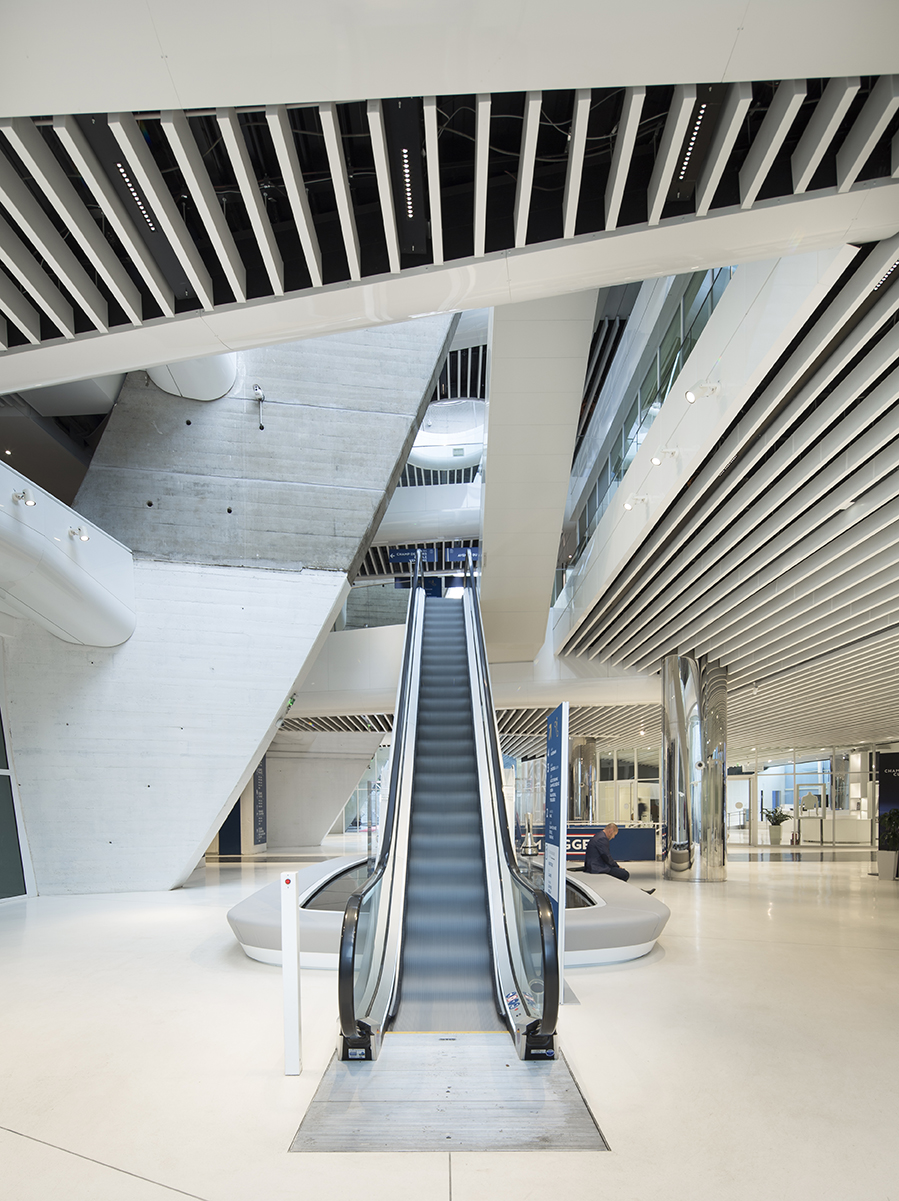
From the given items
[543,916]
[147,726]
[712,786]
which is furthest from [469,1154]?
[712,786]

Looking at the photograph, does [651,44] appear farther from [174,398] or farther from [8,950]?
[174,398]

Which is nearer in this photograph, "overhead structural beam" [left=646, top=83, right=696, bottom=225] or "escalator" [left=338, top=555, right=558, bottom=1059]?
"overhead structural beam" [left=646, top=83, right=696, bottom=225]

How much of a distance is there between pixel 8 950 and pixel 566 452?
293 inches

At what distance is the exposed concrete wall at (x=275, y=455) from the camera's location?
13438 mm

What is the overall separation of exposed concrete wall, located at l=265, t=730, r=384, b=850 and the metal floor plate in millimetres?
19571

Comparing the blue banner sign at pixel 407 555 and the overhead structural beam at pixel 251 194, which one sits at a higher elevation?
the blue banner sign at pixel 407 555

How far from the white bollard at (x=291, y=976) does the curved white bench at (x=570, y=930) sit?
251cm

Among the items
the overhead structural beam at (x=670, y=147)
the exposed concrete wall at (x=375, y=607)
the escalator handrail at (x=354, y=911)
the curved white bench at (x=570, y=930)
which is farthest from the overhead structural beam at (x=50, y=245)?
the exposed concrete wall at (x=375, y=607)

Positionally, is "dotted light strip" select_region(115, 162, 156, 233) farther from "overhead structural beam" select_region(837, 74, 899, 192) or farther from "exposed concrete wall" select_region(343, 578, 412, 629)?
"exposed concrete wall" select_region(343, 578, 412, 629)

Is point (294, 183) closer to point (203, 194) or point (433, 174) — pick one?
point (203, 194)

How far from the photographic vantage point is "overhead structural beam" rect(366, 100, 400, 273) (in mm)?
3500

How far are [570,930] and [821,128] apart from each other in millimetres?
5796

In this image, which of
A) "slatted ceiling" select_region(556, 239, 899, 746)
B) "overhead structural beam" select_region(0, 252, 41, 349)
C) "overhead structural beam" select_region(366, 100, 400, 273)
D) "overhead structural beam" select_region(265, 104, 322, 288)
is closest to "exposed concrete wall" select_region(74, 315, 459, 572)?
"slatted ceiling" select_region(556, 239, 899, 746)

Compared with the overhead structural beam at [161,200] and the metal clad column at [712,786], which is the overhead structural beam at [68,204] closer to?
the overhead structural beam at [161,200]
